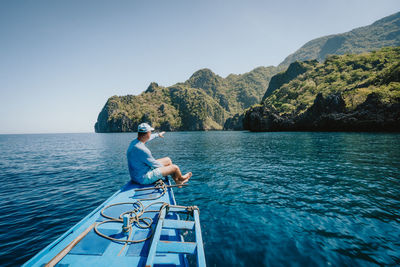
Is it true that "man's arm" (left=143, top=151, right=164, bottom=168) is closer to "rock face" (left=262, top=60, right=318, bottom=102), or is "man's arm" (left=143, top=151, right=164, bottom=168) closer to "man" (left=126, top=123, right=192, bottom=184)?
"man" (left=126, top=123, right=192, bottom=184)

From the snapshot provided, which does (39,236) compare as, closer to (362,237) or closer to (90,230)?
(90,230)

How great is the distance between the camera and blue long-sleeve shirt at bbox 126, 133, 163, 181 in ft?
21.8

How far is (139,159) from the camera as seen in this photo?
679 cm

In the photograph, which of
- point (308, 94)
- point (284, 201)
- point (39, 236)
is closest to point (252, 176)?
point (284, 201)

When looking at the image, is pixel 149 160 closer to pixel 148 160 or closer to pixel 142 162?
pixel 148 160

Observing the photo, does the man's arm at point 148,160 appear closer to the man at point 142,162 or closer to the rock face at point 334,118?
the man at point 142,162

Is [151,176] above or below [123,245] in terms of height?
above

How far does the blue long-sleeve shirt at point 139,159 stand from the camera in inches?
262

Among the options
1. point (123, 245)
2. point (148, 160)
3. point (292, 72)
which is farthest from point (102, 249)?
point (292, 72)

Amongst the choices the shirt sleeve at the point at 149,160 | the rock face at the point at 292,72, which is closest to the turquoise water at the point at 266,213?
the shirt sleeve at the point at 149,160

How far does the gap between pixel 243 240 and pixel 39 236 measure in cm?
769

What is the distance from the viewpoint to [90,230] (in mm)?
3945

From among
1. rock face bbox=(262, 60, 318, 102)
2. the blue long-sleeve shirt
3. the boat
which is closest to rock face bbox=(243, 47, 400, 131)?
rock face bbox=(262, 60, 318, 102)

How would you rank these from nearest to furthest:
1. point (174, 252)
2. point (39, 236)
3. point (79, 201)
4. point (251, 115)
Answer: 1. point (174, 252)
2. point (39, 236)
3. point (79, 201)
4. point (251, 115)
